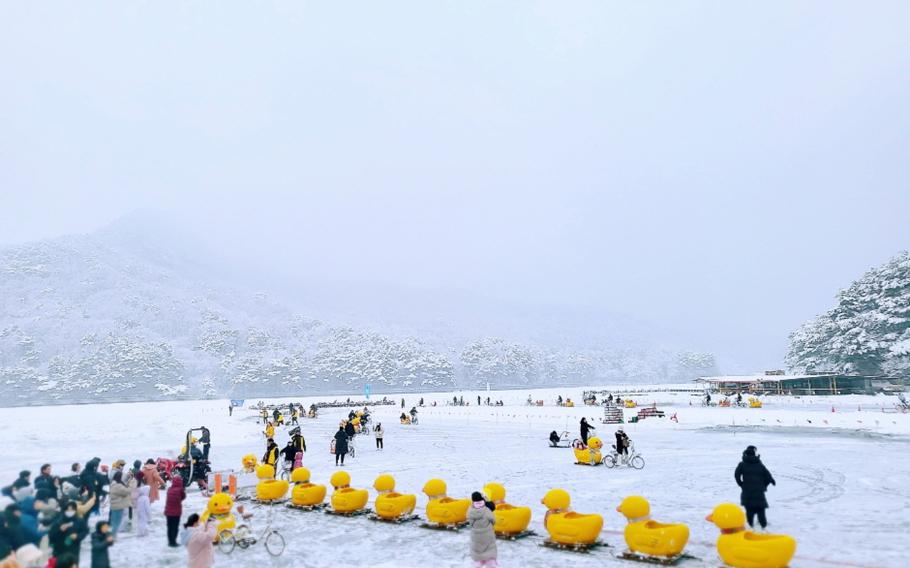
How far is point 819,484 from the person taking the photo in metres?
17.5

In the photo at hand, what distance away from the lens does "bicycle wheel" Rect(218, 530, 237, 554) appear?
1166 cm

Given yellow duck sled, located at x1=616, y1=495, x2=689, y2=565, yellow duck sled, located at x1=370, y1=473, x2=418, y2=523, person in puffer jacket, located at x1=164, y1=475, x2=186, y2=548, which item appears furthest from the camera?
yellow duck sled, located at x1=370, y1=473, x2=418, y2=523

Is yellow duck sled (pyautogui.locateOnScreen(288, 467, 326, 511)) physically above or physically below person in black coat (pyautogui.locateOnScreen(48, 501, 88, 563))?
below

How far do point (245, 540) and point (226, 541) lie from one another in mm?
500

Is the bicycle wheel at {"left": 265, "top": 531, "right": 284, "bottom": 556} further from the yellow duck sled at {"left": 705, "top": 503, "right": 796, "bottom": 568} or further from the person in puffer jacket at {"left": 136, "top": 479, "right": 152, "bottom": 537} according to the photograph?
the yellow duck sled at {"left": 705, "top": 503, "right": 796, "bottom": 568}

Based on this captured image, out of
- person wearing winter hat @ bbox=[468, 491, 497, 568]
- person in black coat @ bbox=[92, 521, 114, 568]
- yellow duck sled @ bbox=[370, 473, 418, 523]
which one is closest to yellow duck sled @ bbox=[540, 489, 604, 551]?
person wearing winter hat @ bbox=[468, 491, 497, 568]

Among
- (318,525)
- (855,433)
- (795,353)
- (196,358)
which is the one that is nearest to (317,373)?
(196,358)

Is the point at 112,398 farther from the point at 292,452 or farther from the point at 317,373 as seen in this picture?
the point at 292,452

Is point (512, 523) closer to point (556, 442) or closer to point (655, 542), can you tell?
point (655, 542)

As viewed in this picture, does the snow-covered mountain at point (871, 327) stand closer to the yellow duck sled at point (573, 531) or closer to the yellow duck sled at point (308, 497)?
the yellow duck sled at point (573, 531)

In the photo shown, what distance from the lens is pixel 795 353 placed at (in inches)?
3275

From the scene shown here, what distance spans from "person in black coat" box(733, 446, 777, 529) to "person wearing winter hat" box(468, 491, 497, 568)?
591 centimetres

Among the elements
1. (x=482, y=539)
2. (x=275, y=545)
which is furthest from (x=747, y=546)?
(x=275, y=545)

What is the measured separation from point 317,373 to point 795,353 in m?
106
